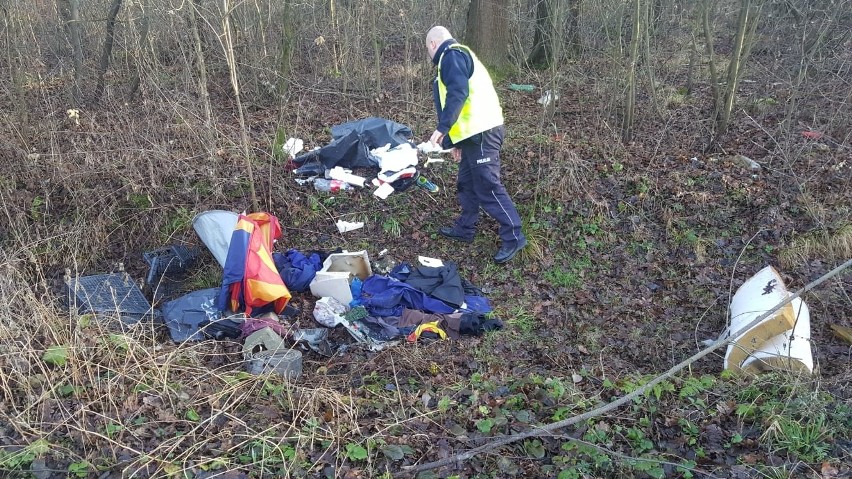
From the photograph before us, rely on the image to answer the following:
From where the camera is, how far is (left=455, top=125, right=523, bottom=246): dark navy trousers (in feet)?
17.8

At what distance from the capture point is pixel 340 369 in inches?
171

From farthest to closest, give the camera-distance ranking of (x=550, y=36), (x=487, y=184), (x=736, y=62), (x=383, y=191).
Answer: (x=550, y=36), (x=736, y=62), (x=383, y=191), (x=487, y=184)

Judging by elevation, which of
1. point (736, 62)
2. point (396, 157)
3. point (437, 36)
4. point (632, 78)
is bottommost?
point (396, 157)

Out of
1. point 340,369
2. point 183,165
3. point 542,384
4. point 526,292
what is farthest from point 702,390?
point 183,165

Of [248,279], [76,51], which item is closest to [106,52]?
[76,51]

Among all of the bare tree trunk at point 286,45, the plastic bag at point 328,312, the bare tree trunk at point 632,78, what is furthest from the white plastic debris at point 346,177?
the bare tree trunk at point 632,78

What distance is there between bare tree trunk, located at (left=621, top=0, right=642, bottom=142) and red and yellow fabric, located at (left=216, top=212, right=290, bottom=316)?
4.88 metres

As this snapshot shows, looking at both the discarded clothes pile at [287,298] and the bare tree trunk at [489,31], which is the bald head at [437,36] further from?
the bare tree trunk at [489,31]

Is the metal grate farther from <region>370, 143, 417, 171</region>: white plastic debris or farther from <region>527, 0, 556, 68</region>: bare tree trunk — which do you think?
<region>527, 0, 556, 68</region>: bare tree trunk

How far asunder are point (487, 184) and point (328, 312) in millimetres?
1865

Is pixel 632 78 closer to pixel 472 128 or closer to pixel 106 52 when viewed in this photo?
pixel 472 128

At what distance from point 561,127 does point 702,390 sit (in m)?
5.11

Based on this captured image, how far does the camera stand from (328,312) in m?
4.87

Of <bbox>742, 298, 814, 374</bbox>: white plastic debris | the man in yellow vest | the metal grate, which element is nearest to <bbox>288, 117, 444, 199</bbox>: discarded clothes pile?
the man in yellow vest
